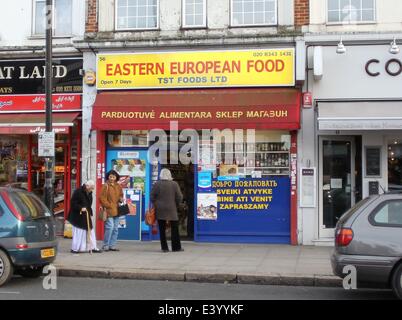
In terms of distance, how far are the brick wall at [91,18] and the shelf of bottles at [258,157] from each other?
14.2 feet

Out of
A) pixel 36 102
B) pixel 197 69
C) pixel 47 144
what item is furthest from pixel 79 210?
pixel 197 69

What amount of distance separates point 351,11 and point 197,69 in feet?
12.6

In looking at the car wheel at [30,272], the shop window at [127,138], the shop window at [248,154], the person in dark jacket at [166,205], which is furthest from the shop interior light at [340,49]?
the car wheel at [30,272]

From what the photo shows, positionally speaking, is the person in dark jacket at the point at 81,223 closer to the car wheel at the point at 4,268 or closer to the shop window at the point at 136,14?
the car wheel at the point at 4,268

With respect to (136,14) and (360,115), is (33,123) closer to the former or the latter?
(136,14)

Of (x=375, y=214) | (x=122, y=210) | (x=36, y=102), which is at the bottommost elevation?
(x=122, y=210)

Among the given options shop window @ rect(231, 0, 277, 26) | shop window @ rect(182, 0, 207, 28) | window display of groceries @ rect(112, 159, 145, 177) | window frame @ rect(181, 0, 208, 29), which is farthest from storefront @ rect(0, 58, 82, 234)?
shop window @ rect(231, 0, 277, 26)

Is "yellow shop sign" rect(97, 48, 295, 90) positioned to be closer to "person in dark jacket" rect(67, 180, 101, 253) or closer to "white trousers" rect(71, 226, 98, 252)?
"person in dark jacket" rect(67, 180, 101, 253)

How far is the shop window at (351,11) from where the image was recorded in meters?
13.1

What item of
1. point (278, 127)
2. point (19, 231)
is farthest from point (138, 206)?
point (19, 231)

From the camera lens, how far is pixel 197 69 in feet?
43.8

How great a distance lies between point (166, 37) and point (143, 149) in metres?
2.75

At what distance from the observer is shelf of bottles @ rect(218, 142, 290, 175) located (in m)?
13.2

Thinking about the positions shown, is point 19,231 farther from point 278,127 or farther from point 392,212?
point 278,127
